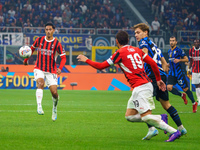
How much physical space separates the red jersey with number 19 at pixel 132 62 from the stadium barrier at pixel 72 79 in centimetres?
1852

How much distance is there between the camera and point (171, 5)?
3812cm

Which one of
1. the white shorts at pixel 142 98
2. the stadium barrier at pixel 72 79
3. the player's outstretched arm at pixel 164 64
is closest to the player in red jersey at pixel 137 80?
the white shorts at pixel 142 98

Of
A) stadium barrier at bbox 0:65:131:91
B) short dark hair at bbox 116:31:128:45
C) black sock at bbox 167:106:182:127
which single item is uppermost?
short dark hair at bbox 116:31:128:45

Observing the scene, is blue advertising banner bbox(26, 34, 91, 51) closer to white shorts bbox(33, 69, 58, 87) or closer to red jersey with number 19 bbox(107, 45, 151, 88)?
white shorts bbox(33, 69, 58, 87)

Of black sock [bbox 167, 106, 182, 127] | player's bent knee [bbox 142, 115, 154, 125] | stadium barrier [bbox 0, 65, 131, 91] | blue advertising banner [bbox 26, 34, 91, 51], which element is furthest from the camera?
blue advertising banner [bbox 26, 34, 91, 51]

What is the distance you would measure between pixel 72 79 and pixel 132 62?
1889 centimetres

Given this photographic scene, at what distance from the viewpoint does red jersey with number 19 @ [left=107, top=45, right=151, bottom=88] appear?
6906 mm

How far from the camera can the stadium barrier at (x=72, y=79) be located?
82.9 feet

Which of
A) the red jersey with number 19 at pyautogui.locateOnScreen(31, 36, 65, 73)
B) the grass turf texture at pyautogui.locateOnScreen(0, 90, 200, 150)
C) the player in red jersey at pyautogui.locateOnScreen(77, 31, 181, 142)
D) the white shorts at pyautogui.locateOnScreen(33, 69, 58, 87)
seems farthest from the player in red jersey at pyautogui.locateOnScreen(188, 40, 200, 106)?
the player in red jersey at pyautogui.locateOnScreen(77, 31, 181, 142)

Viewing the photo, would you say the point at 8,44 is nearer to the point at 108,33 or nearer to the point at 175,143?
the point at 108,33

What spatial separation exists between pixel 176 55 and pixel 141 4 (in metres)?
26.9

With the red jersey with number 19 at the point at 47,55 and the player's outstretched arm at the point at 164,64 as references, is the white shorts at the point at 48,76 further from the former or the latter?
the player's outstretched arm at the point at 164,64

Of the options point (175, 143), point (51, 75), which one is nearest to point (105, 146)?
point (175, 143)

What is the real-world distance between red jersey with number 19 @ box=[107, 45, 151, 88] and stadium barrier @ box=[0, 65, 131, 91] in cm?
1852
